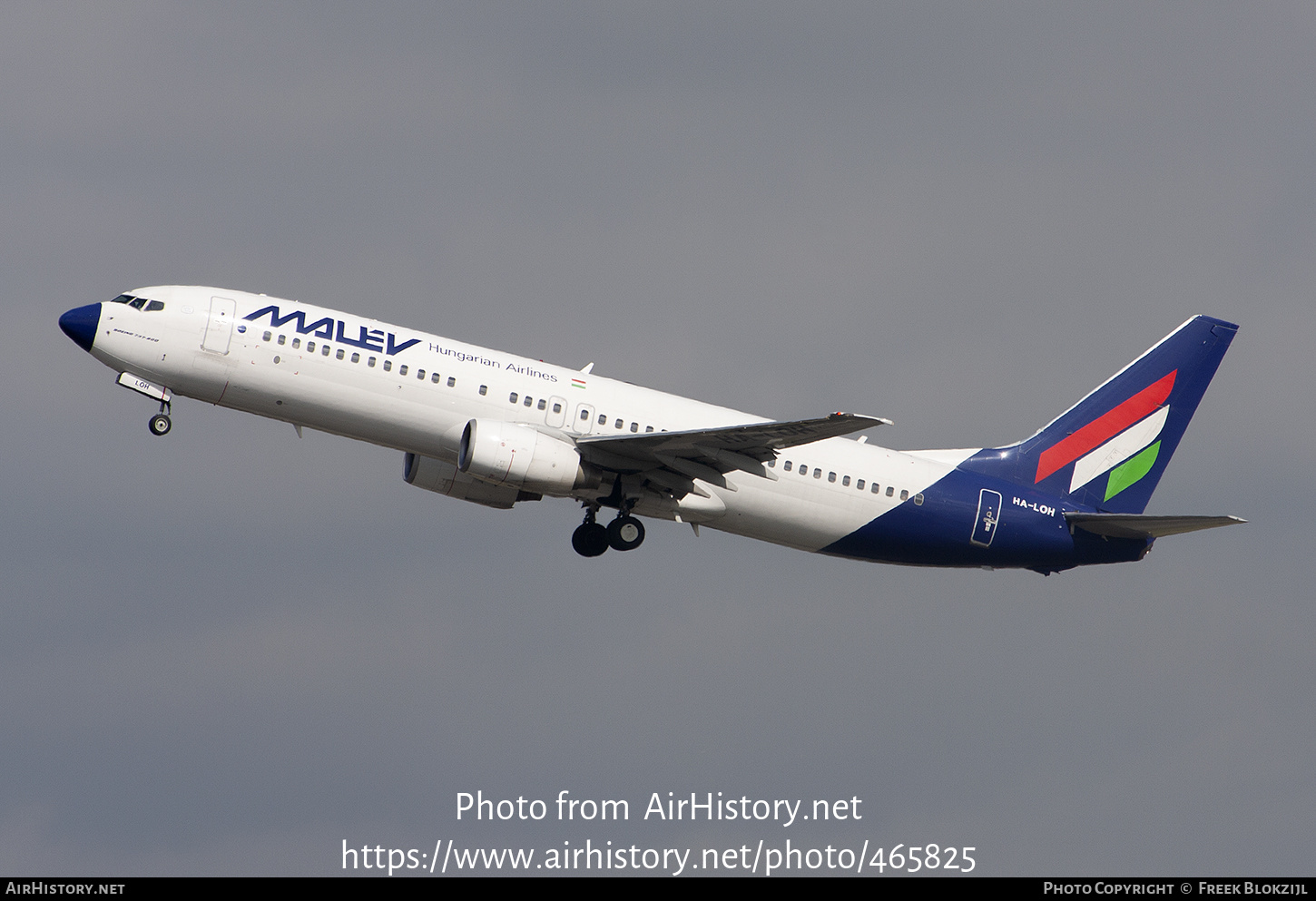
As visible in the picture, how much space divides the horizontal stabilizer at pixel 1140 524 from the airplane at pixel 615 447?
0.07 m

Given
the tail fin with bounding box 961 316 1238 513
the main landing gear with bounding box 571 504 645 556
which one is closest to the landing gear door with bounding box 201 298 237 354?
the main landing gear with bounding box 571 504 645 556

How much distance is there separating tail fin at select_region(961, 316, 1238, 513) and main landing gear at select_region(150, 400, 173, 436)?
77.9 ft

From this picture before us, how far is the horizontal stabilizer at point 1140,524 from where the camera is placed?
1711 inches

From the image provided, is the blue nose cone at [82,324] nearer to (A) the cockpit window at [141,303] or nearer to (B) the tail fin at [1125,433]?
(A) the cockpit window at [141,303]

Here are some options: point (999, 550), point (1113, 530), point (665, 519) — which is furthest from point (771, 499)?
point (1113, 530)

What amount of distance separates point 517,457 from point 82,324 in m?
12.3

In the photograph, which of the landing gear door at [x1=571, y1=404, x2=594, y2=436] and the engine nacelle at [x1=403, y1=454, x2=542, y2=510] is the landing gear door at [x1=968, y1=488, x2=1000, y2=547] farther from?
the engine nacelle at [x1=403, y1=454, x2=542, y2=510]

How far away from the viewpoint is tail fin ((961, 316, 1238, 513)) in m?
49.1

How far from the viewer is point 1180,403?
51125 mm

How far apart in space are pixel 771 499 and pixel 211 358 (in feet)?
52.1

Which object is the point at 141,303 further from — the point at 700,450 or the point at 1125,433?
the point at 1125,433

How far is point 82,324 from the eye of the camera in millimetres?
41781

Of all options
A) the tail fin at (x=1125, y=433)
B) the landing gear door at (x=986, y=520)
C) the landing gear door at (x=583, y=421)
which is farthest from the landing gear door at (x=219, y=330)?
the tail fin at (x=1125, y=433)

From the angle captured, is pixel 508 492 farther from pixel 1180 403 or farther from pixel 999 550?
pixel 1180 403
